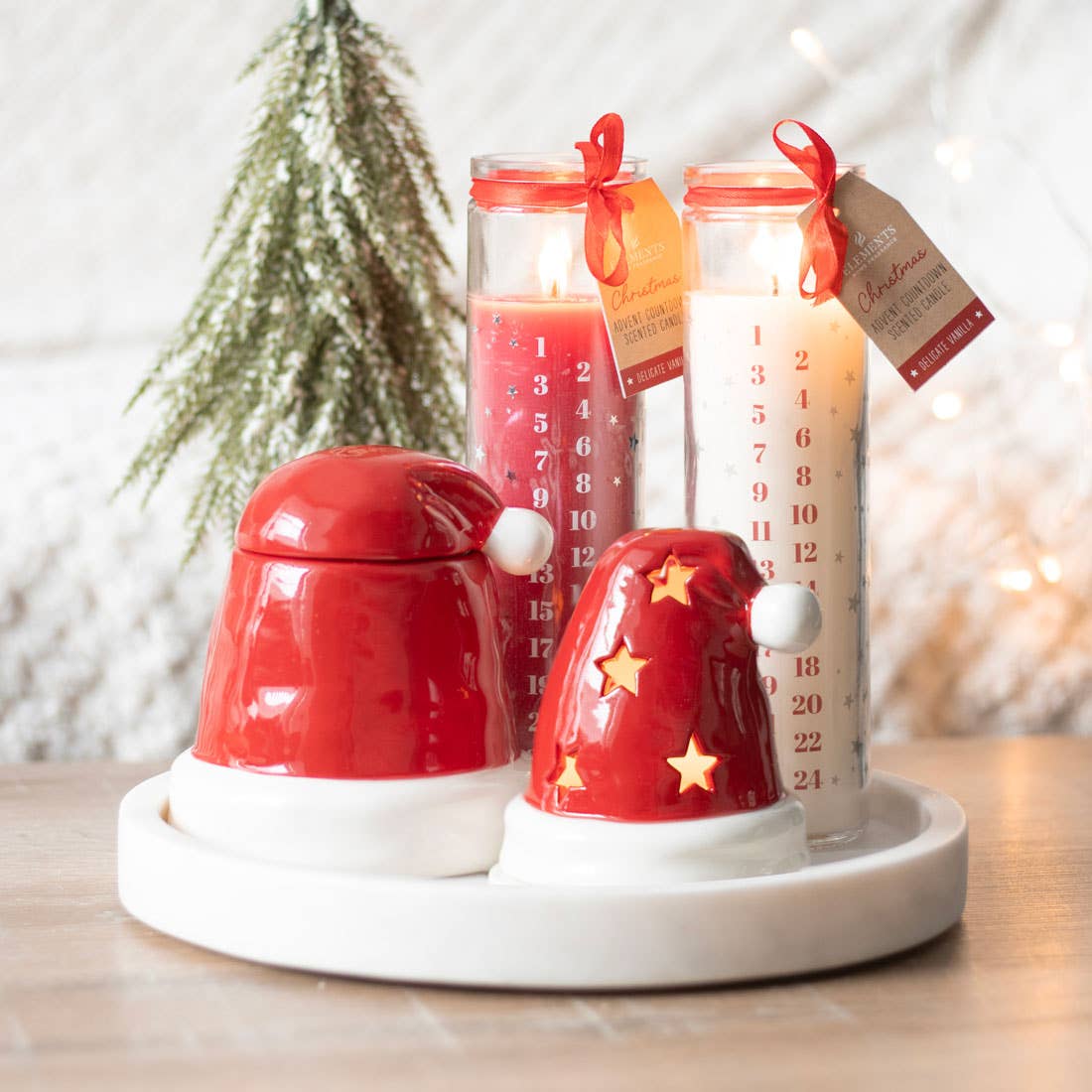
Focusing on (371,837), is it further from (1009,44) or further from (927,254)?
(1009,44)

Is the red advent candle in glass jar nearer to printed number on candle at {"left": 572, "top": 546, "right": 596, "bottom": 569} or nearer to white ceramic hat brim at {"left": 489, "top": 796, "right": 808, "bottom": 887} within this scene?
printed number on candle at {"left": 572, "top": 546, "right": 596, "bottom": 569}

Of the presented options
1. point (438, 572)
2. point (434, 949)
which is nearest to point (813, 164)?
point (438, 572)

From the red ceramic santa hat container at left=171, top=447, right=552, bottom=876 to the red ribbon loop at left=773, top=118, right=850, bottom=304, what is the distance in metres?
0.15

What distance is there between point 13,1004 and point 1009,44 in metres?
0.98

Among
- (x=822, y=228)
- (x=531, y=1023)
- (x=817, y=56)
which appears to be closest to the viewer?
(x=531, y=1023)

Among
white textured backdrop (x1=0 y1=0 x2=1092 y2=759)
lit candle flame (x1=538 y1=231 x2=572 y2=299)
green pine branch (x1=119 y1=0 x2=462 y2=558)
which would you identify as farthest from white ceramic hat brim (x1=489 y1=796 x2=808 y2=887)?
white textured backdrop (x1=0 y1=0 x2=1092 y2=759)

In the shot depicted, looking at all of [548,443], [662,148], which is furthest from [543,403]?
[662,148]

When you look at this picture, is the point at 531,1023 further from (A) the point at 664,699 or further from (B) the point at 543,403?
(B) the point at 543,403

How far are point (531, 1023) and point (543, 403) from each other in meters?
0.26

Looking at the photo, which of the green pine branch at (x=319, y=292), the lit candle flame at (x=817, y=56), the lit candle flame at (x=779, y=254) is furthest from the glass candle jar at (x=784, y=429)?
the lit candle flame at (x=817, y=56)

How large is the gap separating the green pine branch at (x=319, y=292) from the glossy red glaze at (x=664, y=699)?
0.34 m

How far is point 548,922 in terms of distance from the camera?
1.71 feet

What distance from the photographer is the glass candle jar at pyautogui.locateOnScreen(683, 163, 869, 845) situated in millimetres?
625

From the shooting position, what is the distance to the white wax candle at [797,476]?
2.05 ft
